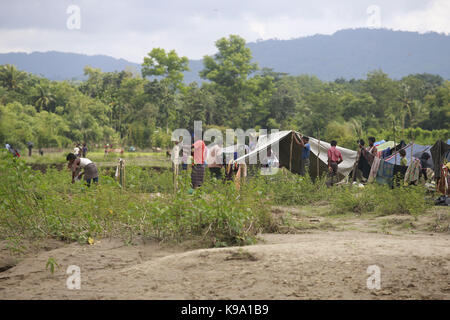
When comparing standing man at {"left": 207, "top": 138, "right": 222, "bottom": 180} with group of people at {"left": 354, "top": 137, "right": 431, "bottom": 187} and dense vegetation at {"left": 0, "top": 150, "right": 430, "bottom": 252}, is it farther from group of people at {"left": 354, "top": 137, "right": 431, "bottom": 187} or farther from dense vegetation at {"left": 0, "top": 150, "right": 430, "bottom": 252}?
dense vegetation at {"left": 0, "top": 150, "right": 430, "bottom": 252}

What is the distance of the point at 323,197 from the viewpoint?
10.6m

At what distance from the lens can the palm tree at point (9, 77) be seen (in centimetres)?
5597

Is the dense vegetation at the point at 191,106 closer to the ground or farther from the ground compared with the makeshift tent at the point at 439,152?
farther from the ground

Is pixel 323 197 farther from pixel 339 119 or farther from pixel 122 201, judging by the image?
pixel 339 119

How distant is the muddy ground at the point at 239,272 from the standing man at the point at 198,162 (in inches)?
194

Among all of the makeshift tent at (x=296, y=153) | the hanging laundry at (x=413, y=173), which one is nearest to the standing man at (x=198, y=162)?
the makeshift tent at (x=296, y=153)

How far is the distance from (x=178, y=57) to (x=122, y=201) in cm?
5518

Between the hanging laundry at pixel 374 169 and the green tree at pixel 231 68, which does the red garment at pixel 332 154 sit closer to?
the hanging laundry at pixel 374 169

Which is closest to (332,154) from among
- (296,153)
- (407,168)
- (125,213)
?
(296,153)

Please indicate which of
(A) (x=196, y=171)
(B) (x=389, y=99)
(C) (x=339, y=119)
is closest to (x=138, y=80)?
(C) (x=339, y=119)

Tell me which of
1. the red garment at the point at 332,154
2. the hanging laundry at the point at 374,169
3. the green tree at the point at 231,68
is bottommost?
the hanging laundry at the point at 374,169

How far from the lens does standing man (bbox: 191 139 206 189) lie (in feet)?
34.5

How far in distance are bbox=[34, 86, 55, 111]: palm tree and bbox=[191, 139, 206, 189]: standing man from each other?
46.7 metres

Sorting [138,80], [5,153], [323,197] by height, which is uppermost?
[138,80]
